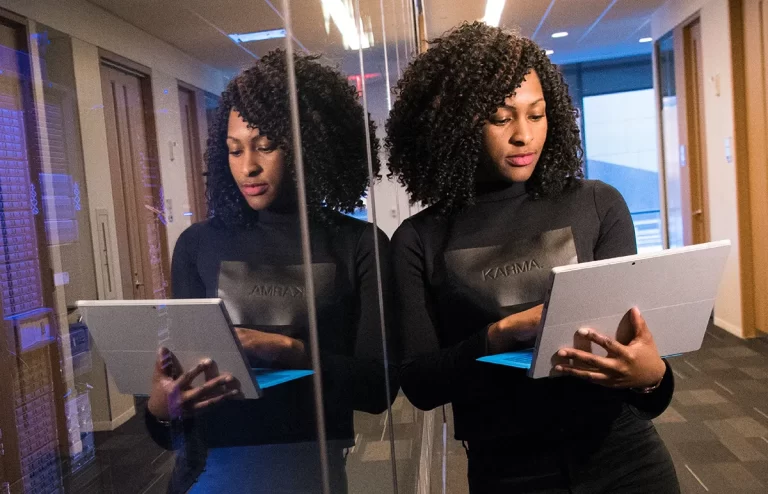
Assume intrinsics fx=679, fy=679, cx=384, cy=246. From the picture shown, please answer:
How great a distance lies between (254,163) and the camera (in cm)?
42

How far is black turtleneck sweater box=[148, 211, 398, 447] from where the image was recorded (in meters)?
0.33

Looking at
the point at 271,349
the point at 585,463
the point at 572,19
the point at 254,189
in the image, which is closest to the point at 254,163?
the point at 254,189

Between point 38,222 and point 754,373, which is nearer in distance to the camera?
point 38,222

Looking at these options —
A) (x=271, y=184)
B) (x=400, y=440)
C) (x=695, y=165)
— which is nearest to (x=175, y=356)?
(x=271, y=184)

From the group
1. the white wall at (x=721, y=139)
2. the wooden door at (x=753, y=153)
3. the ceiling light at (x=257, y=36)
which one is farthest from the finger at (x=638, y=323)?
the white wall at (x=721, y=139)

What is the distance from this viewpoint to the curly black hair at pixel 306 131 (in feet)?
1.16

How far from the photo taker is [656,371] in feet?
3.04

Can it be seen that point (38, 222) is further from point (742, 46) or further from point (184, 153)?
point (742, 46)

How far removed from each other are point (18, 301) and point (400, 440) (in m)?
1.21

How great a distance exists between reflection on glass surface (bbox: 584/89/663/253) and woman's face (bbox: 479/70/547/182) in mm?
8531

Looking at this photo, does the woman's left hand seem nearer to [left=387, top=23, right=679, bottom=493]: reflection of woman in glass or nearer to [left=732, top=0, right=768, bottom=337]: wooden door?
[left=387, top=23, right=679, bottom=493]: reflection of woman in glass

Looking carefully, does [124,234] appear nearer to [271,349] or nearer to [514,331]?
[271,349]

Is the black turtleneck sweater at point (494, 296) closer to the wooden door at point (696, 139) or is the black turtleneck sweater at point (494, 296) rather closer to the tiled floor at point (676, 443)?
the tiled floor at point (676, 443)

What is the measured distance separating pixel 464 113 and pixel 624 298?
365 millimetres
